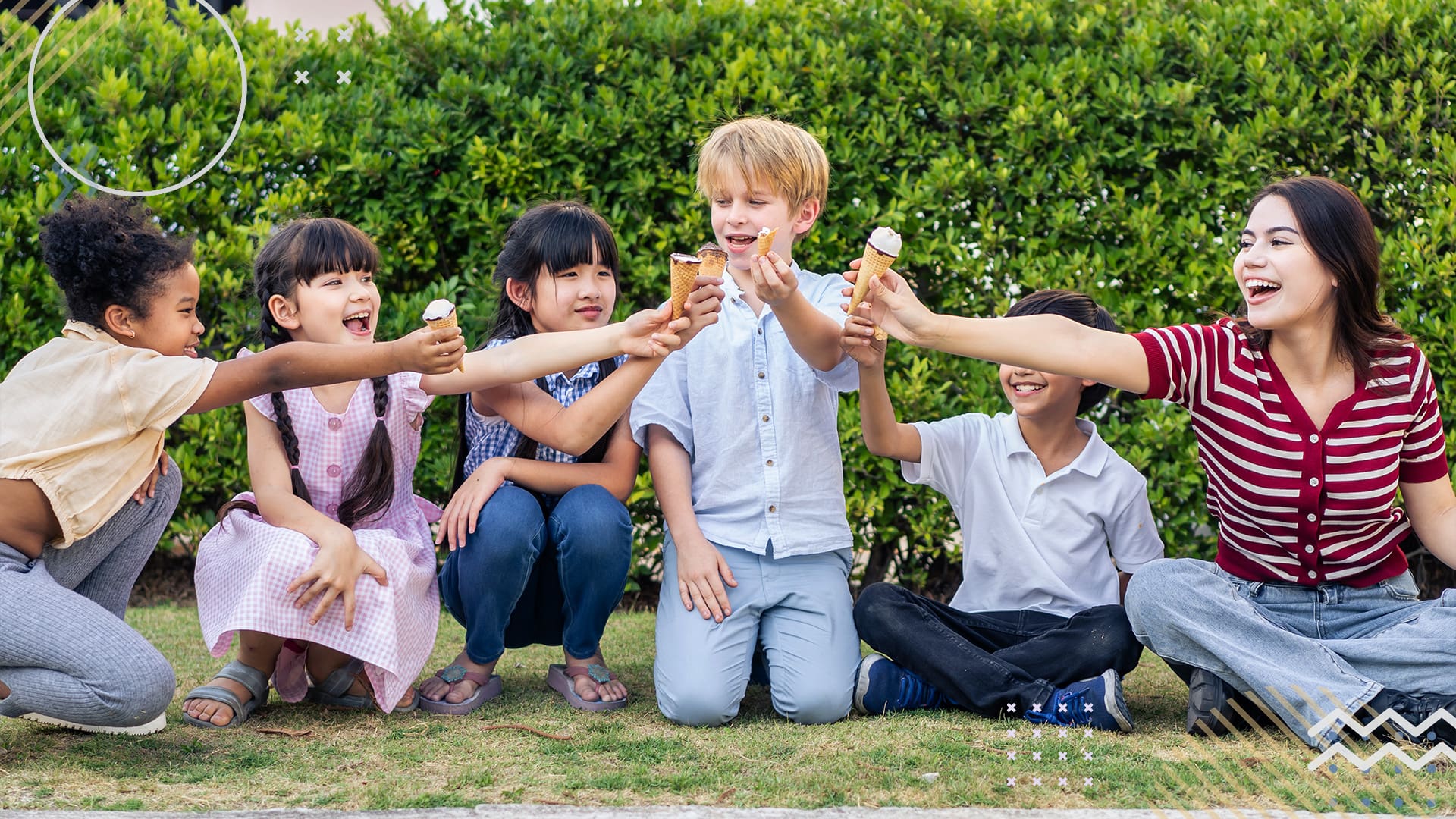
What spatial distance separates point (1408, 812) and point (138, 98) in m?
4.44

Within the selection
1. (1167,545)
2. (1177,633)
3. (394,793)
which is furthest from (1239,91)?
(394,793)

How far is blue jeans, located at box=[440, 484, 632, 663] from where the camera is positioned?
11.0ft

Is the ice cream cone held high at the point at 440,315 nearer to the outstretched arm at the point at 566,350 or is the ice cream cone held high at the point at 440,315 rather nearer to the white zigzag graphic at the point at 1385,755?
the outstretched arm at the point at 566,350

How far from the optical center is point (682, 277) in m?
3.20

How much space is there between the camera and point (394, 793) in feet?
8.16

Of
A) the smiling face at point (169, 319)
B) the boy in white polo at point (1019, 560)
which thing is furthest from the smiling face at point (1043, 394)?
the smiling face at point (169, 319)

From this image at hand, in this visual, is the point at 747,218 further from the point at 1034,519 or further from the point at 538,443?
the point at 1034,519

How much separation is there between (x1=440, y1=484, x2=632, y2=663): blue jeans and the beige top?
83 centimetres

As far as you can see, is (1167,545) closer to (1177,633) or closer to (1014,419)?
(1014,419)

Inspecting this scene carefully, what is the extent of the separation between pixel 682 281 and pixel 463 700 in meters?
1.18

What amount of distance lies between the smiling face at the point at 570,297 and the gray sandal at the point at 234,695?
116 centimetres

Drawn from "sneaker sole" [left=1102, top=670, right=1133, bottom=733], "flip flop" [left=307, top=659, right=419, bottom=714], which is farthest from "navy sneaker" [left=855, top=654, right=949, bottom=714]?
"flip flop" [left=307, top=659, right=419, bottom=714]

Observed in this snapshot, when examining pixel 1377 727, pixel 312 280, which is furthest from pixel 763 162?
pixel 1377 727

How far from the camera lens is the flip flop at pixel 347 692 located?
335cm
